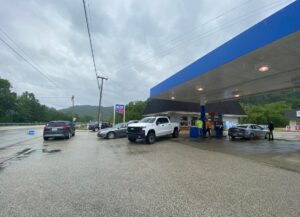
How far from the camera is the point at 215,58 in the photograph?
1002 cm

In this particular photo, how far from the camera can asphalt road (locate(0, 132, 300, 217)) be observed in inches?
148

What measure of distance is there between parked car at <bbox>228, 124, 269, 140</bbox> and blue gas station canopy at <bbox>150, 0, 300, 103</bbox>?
15.1ft

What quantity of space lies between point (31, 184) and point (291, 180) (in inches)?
298

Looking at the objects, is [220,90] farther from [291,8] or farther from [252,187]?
[252,187]

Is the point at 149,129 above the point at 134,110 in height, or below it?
below

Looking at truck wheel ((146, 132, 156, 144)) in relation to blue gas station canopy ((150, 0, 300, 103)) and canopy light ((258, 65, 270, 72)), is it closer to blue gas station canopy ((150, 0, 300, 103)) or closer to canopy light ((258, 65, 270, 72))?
blue gas station canopy ((150, 0, 300, 103))

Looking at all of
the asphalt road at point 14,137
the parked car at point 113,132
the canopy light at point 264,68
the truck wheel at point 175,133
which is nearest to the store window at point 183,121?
the truck wheel at point 175,133

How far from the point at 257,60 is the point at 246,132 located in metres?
11.0

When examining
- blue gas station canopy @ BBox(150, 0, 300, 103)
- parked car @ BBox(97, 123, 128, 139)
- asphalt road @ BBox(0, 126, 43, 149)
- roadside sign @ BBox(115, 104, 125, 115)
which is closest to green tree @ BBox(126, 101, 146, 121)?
roadside sign @ BBox(115, 104, 125, 115)

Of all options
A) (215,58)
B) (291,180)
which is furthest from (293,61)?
(291,180)

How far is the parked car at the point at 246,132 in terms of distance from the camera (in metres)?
18.2

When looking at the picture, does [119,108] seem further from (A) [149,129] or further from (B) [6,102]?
(B) [6,102]

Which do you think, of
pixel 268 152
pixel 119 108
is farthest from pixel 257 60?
pixel 119 108

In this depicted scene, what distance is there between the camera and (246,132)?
720 inches
